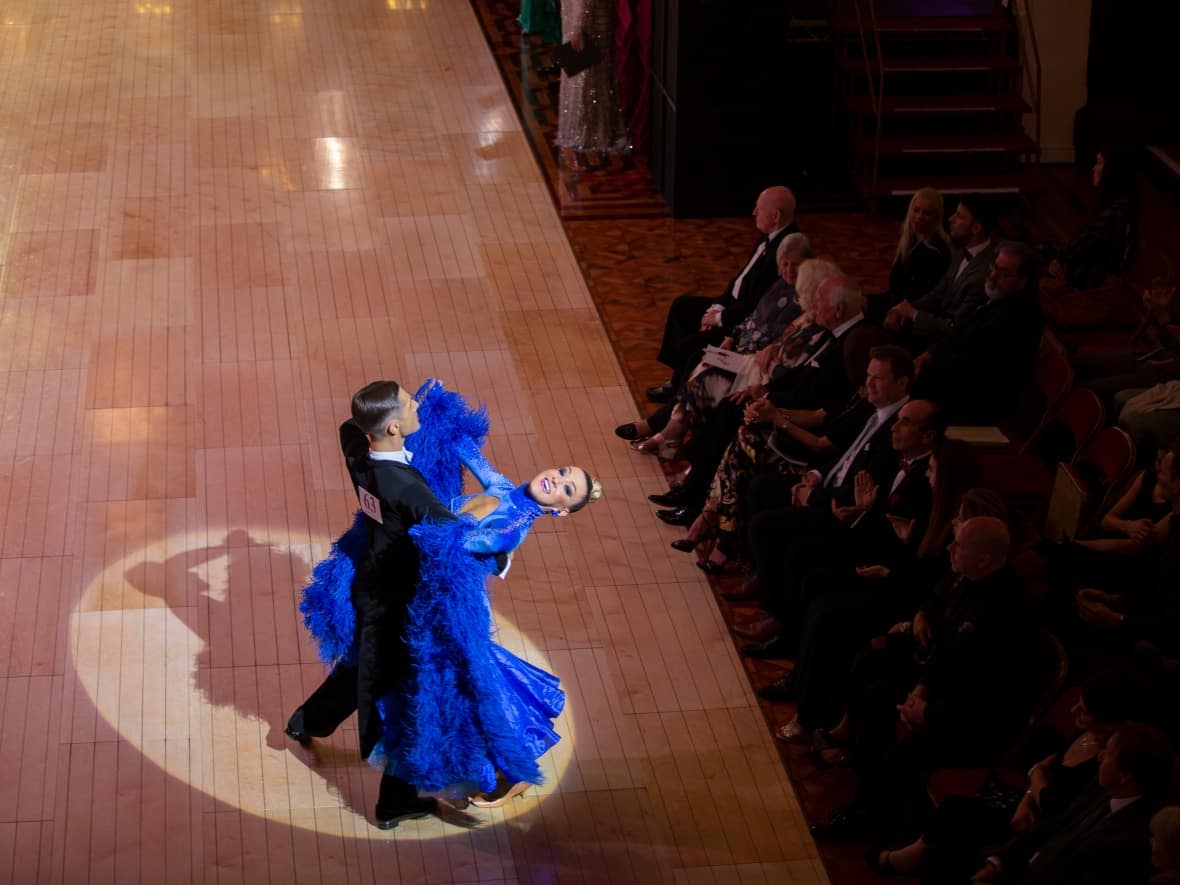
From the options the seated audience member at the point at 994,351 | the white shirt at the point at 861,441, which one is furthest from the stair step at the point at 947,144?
the white shirt at the point at 861,441

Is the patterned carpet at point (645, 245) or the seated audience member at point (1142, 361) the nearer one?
the seated audience member at point (1142, 361)

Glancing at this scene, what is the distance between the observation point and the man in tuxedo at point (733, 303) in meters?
6.72

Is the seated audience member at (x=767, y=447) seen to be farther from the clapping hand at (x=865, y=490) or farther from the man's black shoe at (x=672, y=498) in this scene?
the clapping hand at (x=865, y=490)

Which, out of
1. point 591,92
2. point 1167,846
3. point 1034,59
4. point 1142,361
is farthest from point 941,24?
point 1167,846

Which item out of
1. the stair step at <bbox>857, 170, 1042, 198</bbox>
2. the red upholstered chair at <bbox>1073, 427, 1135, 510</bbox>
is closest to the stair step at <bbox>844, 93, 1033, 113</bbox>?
the stair step at <bbox>857, 170, 1042, 198</bbox>

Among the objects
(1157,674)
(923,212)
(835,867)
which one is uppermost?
(923,212)

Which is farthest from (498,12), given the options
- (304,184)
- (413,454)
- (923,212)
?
(413,454)

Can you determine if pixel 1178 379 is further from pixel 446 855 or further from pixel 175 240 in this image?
pixel 175 240

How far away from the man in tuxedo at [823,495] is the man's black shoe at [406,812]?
1.47 m

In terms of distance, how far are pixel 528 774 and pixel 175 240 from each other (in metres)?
5.29

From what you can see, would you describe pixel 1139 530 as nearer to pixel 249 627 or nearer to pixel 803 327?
pixel 803 327

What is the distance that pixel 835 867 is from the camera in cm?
474

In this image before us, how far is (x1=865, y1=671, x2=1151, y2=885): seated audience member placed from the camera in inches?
158

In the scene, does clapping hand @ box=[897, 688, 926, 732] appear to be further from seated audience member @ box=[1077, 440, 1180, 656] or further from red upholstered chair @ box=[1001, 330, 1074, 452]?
red upholstered chair @ box=[1001, 330, 1074, 452]
